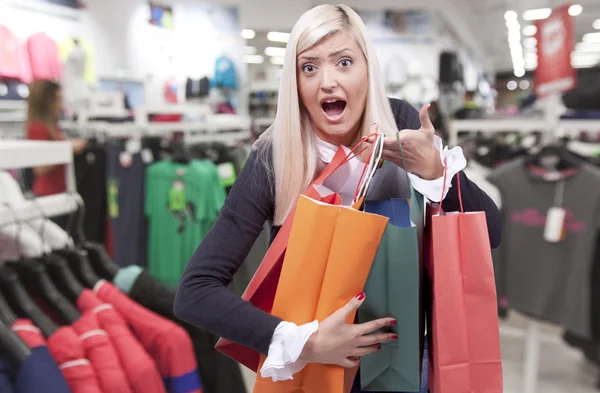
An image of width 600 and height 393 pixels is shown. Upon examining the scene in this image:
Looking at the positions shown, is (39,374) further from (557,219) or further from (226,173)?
(226,173)

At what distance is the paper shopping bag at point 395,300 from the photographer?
2.78 ft

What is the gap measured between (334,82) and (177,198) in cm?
240

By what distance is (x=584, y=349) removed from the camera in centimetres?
308

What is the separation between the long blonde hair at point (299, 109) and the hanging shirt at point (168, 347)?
0.53 metres

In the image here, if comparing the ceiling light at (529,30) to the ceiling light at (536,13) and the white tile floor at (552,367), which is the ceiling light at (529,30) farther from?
the white tile floor at (552,367)

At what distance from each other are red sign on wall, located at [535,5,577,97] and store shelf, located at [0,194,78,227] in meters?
2.51

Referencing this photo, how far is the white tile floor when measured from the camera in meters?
3.04

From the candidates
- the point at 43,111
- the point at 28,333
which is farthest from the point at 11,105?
the point at 28,333

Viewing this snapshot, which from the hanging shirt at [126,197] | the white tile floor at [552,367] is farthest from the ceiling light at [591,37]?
the hanging shirt at [126,197]

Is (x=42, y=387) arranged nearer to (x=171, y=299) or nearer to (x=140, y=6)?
(x=171, y=299)

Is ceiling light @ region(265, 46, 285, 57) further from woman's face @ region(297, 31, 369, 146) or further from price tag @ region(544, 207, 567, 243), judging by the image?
woman's face @ region(297, 31, 369, 146)

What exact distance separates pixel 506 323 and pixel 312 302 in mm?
3572

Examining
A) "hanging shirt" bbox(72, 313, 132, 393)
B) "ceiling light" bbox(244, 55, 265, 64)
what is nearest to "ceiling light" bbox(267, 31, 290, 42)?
"ceiling light" bbox(244, 55, 265, 64)

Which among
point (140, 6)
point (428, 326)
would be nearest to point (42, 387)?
point (428, 326)
